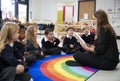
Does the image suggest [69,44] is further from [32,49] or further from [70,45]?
[32,49]

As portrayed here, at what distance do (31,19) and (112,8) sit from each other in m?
5.21

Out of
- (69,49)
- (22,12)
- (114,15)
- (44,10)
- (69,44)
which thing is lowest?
(69,49)

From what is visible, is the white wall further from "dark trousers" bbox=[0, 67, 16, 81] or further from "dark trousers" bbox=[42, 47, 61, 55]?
"dark trousers" bbox=[0, 67, 16, 81]

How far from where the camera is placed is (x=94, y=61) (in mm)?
3328

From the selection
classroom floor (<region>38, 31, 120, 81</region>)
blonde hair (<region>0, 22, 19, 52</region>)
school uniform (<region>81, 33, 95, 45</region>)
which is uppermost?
blonde hair (<region>0, 22, 19, 52</region>)

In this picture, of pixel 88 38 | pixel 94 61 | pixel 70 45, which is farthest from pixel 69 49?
pixel 94 61

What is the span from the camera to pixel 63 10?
13820 mm

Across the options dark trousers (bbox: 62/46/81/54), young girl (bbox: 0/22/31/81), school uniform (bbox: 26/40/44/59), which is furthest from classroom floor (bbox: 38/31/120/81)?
dark trousers (bbox: 62/46/81/54)

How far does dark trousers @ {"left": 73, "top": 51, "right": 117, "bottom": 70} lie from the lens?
10.6ft

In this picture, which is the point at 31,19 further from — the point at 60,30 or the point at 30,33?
the point at 30,33

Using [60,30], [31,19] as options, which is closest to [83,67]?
[60,30]

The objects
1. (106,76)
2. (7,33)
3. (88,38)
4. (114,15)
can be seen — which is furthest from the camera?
(114,15)

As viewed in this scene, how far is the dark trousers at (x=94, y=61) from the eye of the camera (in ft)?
10.6

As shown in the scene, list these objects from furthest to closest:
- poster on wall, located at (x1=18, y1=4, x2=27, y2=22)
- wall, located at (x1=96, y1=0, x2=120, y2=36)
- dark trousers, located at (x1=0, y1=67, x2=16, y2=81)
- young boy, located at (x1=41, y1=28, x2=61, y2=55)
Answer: poster on wall, located at (x1=18, y1=4, x2=27, y2=22)
wall, located at (x1=96, y1=0, x2=120, y2=36)
young boy, located at (x1=41, y1=28, x2=61, y2=55)
dark trousers, located at (x1=0, y1=67, x2=16, y2=81)
